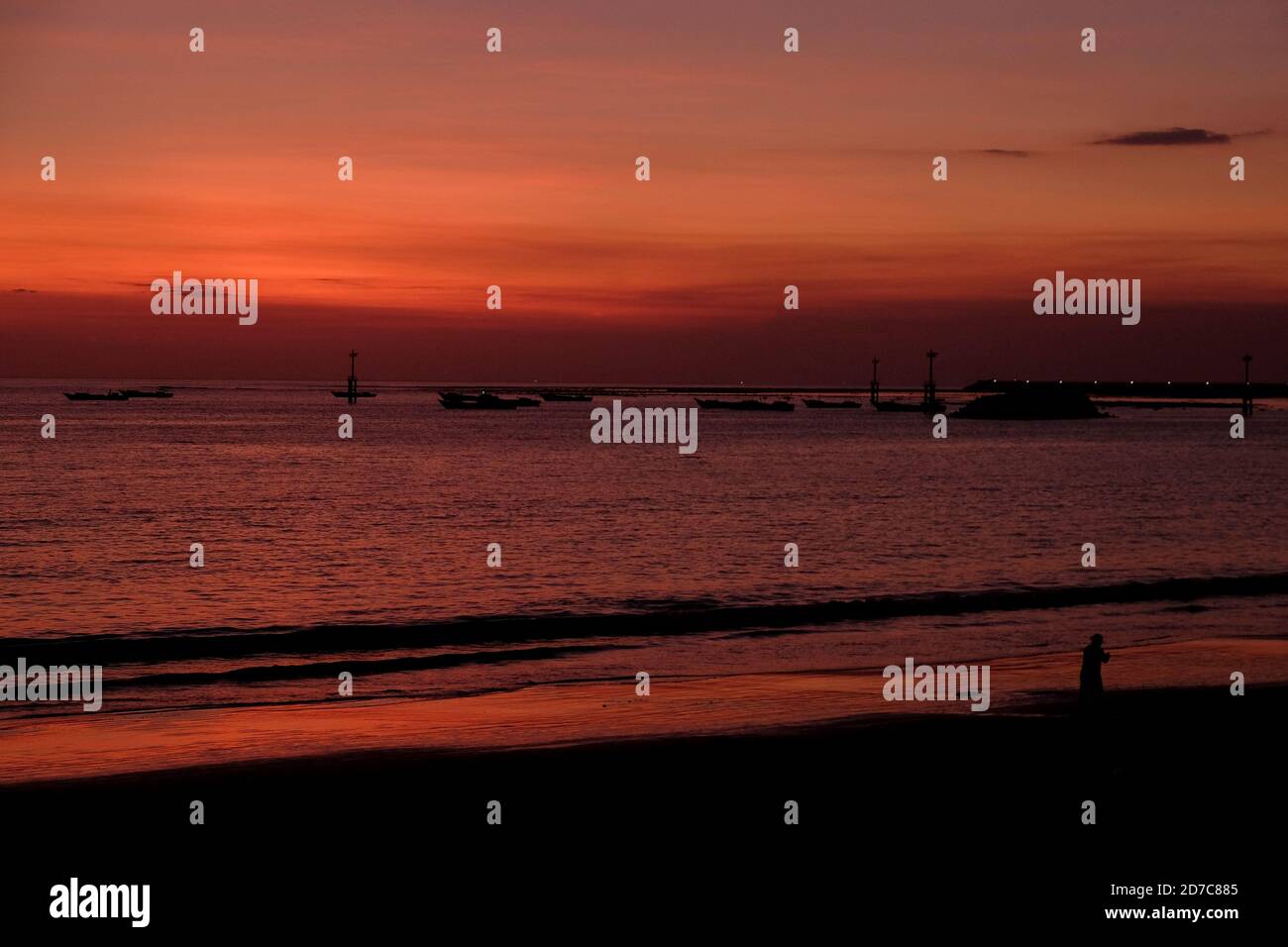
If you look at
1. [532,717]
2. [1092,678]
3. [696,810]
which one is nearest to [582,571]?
[532,717]

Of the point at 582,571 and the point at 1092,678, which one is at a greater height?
the point at 582,571

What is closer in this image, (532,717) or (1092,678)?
(1092,678)

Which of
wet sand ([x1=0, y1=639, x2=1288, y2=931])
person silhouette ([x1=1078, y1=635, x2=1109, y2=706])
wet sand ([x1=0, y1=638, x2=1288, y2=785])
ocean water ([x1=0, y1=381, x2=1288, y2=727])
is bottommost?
wet sand ([x1=0, y1=639, x2=1288, y2=931])

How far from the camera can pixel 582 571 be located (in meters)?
41.2

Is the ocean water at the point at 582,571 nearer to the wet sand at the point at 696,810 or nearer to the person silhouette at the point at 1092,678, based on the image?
the wet sand at the point at 696,810

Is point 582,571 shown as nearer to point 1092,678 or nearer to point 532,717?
point 532,717

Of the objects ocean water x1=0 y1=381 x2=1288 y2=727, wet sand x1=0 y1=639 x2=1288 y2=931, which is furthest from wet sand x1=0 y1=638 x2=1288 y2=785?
ocean water x1=0 y1=381 x2=1288 y2=727

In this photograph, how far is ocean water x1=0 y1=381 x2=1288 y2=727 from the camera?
26.9m

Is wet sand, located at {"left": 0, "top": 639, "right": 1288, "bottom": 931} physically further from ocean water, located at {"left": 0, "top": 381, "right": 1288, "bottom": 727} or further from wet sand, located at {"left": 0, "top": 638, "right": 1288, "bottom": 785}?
ocean water, located at {"left": 0, "top": 381, "right": 1288, "bottom": 727}

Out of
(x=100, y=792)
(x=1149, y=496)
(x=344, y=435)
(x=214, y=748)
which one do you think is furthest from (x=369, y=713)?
(x=344, y=435)

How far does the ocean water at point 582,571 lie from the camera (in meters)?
26.9
